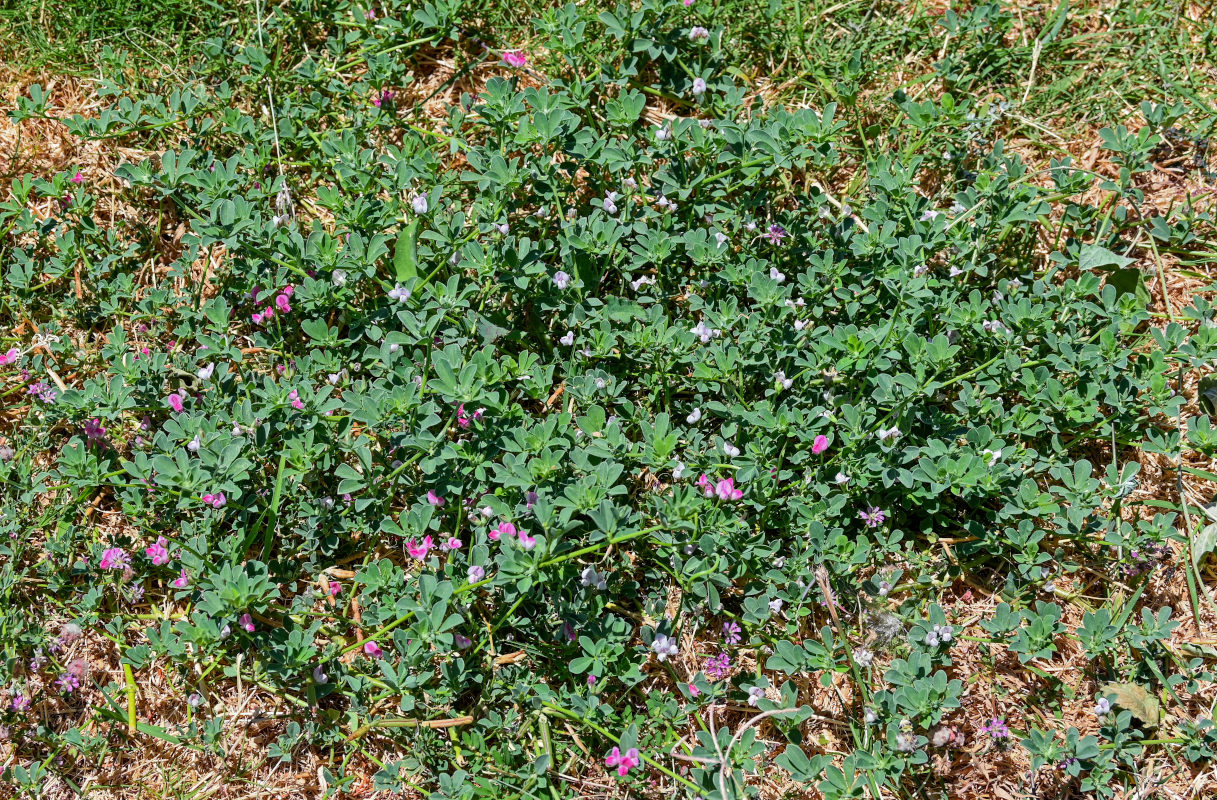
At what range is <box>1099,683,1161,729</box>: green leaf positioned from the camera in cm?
307

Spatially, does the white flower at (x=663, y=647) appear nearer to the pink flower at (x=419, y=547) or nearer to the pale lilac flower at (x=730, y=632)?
the pale lilac flower at (x=730, y=632)

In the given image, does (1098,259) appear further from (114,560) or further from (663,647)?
(114,560)

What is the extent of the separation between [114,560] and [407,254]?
1411 mm

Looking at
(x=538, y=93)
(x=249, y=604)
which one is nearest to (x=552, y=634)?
(x=249, y=604)

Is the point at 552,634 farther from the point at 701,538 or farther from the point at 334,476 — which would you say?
the point at 334,476

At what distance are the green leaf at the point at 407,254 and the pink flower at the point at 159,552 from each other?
3.88 feet

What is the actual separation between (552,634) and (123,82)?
2.88 metres

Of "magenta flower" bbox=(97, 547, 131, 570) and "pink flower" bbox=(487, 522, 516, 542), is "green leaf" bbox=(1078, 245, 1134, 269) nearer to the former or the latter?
"pink flower" bbox=(487, 522, 516, 542)

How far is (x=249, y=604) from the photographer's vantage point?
297 centimetres

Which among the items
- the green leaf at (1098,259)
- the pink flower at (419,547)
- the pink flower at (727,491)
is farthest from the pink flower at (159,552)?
the green leaf at (1098,259)

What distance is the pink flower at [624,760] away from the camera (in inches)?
114

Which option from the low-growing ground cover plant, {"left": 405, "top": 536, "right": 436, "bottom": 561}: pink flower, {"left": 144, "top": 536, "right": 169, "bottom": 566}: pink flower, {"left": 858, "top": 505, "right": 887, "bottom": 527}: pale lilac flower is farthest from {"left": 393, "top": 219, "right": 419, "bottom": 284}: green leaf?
{"left": 858, "top": 505, "right": 887, "bottom": 527}: pale lilac flower

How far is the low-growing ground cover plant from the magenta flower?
31mm

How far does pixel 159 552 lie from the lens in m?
→ 3.24
